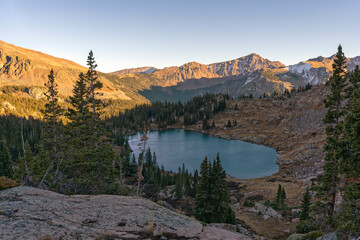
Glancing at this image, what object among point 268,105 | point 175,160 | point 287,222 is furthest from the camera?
point 268,105

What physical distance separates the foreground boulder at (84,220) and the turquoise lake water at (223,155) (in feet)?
242

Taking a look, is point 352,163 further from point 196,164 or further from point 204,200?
point 196,164

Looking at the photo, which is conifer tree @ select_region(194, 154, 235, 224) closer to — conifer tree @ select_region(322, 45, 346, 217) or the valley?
the valley

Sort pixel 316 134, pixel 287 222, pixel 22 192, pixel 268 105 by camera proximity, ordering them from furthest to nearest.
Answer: pixel 268 105 < pixel 316 134 < pixel 287 222 < pixel 22 192

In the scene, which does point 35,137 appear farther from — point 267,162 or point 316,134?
point 316,134

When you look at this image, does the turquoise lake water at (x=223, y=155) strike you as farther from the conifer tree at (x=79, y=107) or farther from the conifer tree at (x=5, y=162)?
the conifer tree at (x=79, y=107)

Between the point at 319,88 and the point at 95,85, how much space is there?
639 feet

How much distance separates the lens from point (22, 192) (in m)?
10.1

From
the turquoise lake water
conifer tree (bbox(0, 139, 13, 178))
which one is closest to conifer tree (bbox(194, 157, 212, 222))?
the turquoise lake water

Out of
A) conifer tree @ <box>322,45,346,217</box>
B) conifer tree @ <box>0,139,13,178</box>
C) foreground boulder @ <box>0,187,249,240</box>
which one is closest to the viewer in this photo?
foreground boulder @ <box>0,187,249,240</box>

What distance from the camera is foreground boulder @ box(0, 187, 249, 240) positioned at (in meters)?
7.29

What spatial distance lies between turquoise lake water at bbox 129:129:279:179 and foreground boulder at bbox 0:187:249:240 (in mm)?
73885

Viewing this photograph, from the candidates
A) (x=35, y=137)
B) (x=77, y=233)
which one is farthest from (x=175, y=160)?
(x=77, y=233)

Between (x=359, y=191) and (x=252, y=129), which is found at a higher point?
(x=359, y=191)
